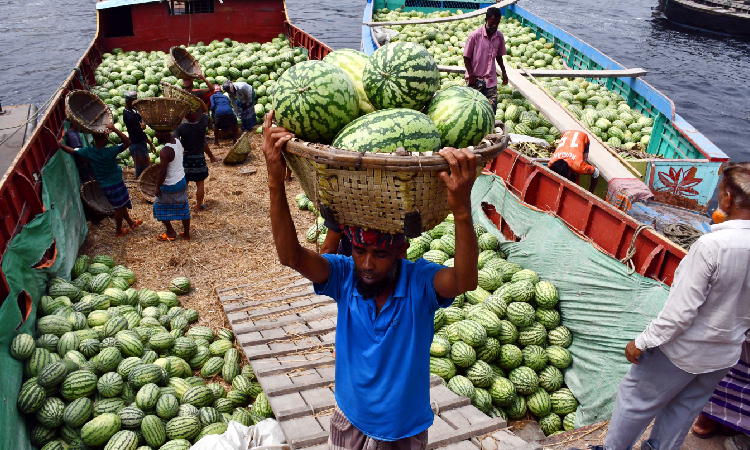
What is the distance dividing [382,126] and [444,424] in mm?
2537

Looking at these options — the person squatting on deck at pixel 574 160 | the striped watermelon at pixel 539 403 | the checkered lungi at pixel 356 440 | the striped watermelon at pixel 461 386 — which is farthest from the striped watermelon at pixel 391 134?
the person squatting on deck at pixel 574 160

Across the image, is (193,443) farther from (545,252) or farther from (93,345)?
(545,252)

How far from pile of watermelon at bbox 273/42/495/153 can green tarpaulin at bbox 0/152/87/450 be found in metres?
3.14

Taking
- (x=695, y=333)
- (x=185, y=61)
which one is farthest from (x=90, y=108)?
(x=695, y=333)

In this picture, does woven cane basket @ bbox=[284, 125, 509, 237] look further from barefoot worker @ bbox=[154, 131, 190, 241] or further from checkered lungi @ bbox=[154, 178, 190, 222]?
checkered lungi @ bbox=[154, 178, 190, 222]

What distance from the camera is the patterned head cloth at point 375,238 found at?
7.30ft

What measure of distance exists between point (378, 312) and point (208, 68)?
1183cm

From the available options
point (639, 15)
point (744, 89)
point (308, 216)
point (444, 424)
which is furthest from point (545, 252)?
point (639, 15)

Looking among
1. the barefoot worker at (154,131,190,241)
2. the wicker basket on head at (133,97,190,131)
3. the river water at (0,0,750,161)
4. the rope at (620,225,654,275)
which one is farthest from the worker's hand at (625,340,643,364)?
the river water at (0,0,750,161)

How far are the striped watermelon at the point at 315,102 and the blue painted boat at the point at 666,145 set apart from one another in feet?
20.9

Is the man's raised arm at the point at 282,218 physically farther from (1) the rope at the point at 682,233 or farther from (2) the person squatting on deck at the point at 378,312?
(1) the rope at the point at 682,233

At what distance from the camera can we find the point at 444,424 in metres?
3.81

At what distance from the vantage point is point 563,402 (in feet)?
16.2

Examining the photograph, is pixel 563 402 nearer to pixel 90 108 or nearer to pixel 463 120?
pixel 463 120
